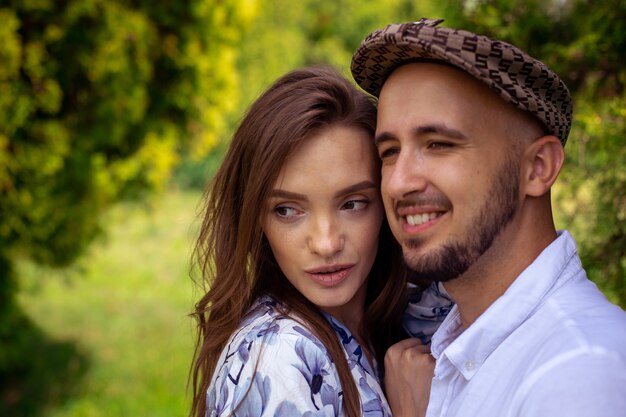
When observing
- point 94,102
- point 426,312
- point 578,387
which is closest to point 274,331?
point 426,312

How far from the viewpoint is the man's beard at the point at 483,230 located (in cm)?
180

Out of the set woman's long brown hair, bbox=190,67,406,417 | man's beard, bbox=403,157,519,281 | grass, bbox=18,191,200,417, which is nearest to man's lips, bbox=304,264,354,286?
woman's long brown hair, bbox=190,67,406,417

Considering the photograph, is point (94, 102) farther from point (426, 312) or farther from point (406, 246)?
point (406, 246)

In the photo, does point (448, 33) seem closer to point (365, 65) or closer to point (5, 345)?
point (365, 65)

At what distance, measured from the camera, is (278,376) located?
1.91 metres

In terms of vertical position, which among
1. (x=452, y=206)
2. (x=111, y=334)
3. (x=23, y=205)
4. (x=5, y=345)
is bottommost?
(x=111, y=334)

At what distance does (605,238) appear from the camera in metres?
2.84

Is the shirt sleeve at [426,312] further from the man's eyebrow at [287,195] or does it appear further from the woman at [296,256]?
the man's eyebrow at [287,195]

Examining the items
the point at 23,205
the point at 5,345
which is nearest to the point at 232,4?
the point at 23,205

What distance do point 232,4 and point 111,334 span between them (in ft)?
11.9

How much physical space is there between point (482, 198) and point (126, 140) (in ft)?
14.5

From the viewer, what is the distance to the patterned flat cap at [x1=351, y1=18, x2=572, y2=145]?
1691 mm

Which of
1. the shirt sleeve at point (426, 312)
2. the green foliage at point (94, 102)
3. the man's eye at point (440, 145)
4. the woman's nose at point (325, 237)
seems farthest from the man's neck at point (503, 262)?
the green foliage at point (94, 102)

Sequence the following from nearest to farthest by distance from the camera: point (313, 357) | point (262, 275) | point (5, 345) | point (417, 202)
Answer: point (417, 202) → point (313, 357) → point (262, 275) → point (5, 345)
